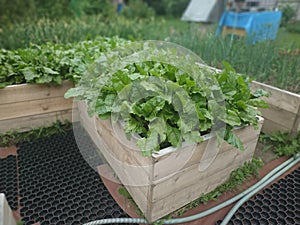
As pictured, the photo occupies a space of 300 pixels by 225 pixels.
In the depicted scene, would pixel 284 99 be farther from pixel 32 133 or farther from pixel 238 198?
pixel 32 133

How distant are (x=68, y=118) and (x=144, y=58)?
41.2 inches

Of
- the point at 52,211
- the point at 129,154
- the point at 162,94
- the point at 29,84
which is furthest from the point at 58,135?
the point at 162,94

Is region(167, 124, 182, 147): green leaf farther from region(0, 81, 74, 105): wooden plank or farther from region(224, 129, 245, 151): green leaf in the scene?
region(0, 81, 74, 105): wooden plank

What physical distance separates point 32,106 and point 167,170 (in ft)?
4.50

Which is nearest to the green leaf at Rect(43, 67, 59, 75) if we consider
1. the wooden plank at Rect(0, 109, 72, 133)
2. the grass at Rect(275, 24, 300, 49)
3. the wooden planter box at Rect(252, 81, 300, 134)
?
the wooden plank at Rect(0, 109, 72, 133)

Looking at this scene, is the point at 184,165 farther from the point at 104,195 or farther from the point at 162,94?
the point at 104,195

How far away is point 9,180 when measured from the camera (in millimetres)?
1496

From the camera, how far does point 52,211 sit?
50.6 inches

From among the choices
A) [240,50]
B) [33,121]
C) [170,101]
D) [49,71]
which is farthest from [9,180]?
[240,50]

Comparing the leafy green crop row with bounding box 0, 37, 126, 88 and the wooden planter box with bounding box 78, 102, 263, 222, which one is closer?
the wooden planter box with bounding box 78, 102, 263, 222

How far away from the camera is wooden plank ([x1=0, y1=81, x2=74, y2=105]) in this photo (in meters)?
1.76

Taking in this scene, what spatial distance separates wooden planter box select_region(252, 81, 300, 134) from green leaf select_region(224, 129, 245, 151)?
852 millimetres

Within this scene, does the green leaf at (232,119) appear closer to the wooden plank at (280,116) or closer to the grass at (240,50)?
the wooden plank at (280,116)

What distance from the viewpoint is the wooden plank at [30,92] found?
5.77 ft
